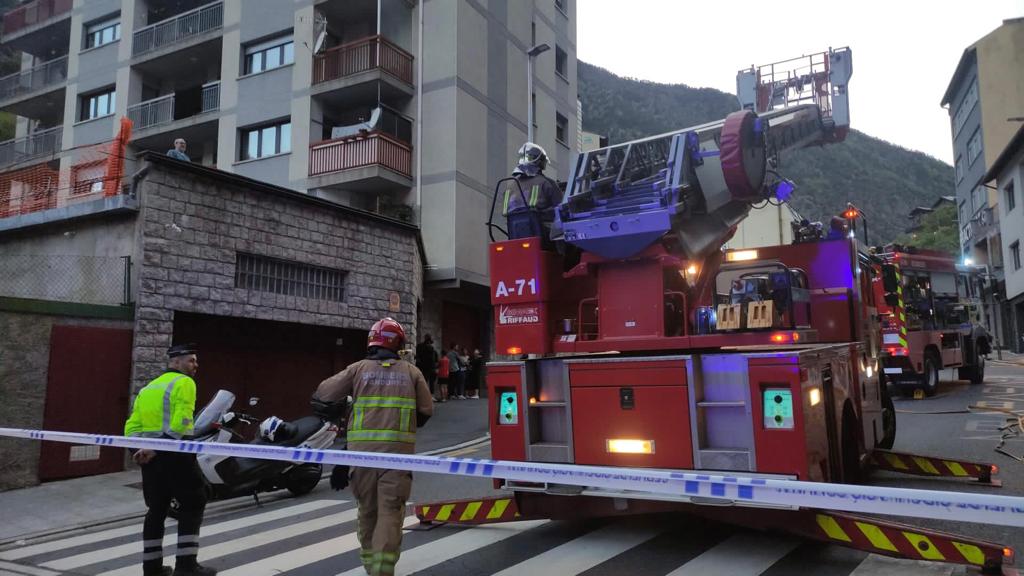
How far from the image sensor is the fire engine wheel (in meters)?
16.3

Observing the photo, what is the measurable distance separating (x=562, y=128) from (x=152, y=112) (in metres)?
15.7

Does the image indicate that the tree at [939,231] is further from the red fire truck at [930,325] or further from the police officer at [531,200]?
the police officer at [531,200]

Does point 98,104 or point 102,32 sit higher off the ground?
point 102,32

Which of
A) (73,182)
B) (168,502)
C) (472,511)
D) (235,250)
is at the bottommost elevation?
(472,511)

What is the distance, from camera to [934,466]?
24.9 ft

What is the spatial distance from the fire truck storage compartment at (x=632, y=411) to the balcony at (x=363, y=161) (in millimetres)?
16045

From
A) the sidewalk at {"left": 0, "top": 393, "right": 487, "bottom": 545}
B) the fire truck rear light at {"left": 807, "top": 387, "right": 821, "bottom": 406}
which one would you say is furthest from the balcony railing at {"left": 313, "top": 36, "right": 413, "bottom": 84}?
the fire truck rear light at {"left": 807, "top": 387, "right": 821, "bottom": 406}

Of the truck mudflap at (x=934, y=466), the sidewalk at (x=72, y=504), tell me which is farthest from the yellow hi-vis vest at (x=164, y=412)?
the truck mudflap at (x=934, y=466)

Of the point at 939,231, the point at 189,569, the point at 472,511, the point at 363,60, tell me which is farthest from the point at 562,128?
the point at 939,231

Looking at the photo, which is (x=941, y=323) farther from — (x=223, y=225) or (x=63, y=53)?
(x=63, y=53)

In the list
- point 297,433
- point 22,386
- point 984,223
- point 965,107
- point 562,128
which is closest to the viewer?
point 297,433

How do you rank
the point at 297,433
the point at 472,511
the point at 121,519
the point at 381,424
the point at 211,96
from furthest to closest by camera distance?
the point at 211,96 < the point at 297,433 < the point at 121,519 < the point at 472,511 < the point at 381,424

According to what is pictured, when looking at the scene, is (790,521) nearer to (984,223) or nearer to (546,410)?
(546,410)

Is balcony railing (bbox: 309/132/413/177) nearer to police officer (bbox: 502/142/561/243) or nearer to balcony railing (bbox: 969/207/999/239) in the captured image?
police officer (bbox: 502/142/561/243)
